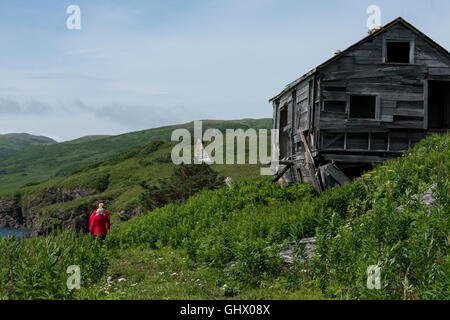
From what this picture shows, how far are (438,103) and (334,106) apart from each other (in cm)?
861

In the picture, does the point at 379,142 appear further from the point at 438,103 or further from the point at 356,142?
the point at 438,103

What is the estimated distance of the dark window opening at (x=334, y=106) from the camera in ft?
63.9

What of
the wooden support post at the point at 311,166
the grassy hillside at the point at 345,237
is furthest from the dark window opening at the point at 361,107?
the grassy hillside at the point at 345,237

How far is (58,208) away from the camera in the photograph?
263 ft

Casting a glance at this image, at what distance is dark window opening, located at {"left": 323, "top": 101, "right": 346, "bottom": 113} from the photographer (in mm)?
19469

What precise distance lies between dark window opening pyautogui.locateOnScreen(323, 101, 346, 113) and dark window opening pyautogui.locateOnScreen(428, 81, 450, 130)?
7126mm

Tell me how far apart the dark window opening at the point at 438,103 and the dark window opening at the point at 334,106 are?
281 inches

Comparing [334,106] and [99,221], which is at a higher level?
[334,106]

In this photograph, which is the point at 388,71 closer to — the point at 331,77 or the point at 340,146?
the point at 331,77

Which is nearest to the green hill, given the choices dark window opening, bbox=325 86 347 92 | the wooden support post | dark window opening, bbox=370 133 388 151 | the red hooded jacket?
the red hooded jacket

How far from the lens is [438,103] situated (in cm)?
2422

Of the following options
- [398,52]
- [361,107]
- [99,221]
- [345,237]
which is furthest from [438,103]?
[99,221]

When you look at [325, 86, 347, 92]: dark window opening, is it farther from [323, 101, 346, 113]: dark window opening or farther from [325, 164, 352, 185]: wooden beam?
[325, 164, 352, 185]: wooden beam

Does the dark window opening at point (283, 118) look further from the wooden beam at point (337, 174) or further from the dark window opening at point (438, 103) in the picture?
the dark window opening at point (438, 103)
